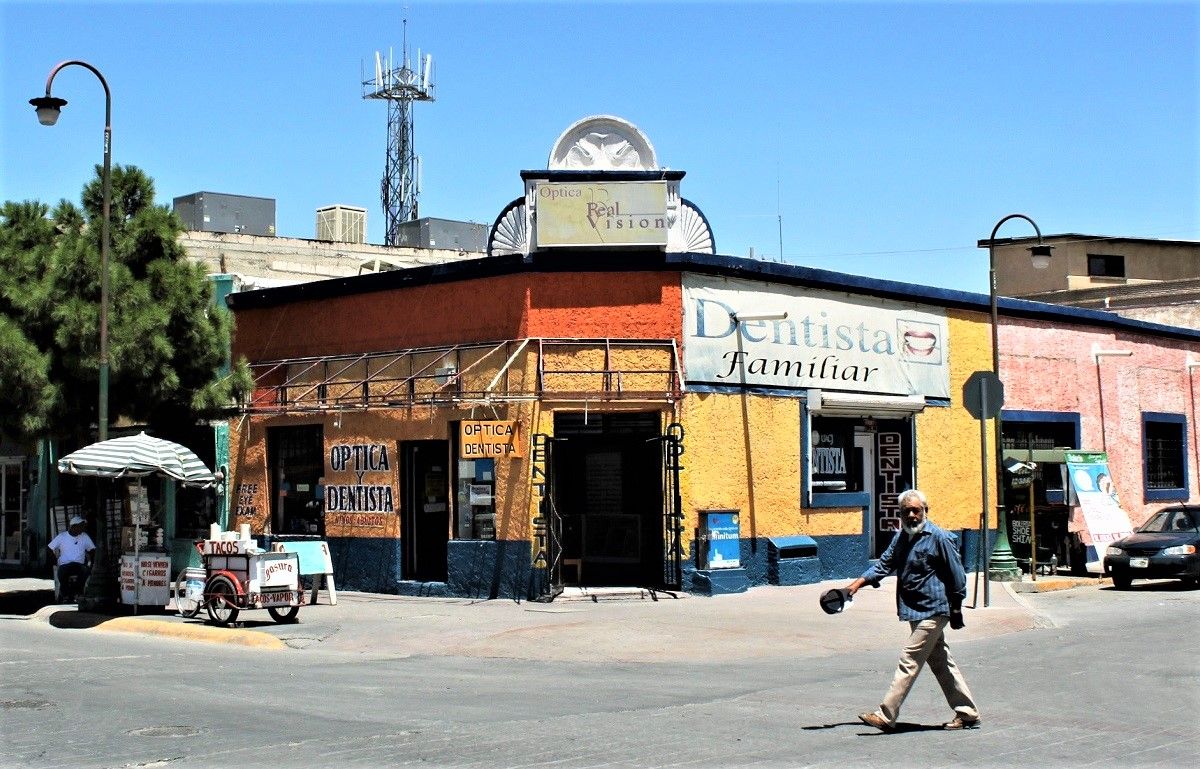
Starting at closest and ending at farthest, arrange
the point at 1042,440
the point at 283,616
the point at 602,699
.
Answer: the point at 602,699
the point at 283,616
the point at 1042,440

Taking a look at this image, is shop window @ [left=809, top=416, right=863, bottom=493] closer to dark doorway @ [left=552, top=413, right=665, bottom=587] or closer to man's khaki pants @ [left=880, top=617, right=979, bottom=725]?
dark doorway @ [left=552, top=413, right=665, bottom=587]

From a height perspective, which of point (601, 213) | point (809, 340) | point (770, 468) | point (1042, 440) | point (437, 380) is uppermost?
point (601, 213)

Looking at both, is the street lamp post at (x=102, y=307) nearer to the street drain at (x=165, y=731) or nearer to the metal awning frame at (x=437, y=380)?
the metal awning frame at (x=437, y=380)

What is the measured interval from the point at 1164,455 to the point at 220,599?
75.2ft

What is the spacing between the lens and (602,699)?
1179 centimetres

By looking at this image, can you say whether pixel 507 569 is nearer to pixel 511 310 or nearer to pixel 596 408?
pixel 596 408

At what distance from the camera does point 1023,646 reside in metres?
15.6

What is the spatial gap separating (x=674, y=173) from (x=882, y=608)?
7.41 m

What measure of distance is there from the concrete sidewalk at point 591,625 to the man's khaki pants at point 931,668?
17.0 ft

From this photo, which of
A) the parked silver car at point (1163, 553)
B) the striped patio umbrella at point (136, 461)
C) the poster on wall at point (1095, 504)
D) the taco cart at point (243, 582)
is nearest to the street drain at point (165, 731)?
the taco cart at point (243, 582)

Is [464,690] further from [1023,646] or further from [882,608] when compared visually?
[882,608]

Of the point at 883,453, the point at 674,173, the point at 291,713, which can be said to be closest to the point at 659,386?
the point at 674,173

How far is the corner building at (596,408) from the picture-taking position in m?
20.9

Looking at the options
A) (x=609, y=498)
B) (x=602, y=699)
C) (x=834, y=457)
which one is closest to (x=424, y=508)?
(x=609, y=498)
